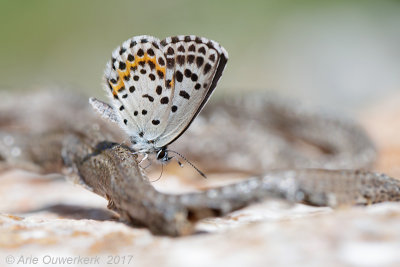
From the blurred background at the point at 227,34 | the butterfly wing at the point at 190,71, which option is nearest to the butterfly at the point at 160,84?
the butterfly wing at the point at 190,71

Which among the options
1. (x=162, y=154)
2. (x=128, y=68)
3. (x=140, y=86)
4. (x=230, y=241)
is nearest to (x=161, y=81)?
(x=140, y=86)

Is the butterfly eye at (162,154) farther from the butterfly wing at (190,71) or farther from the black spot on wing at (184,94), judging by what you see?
the black spot on wing at (184,94)

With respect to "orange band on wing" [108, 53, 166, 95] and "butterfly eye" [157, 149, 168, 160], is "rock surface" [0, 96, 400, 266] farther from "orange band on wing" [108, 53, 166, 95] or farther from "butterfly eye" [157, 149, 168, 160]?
"orange band on wing" [108, 53, 166, 95]

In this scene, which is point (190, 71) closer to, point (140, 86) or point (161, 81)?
point (161, 81)

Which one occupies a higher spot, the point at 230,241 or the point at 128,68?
the point at 128,68

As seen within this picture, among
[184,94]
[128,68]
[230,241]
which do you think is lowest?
[230,241]
